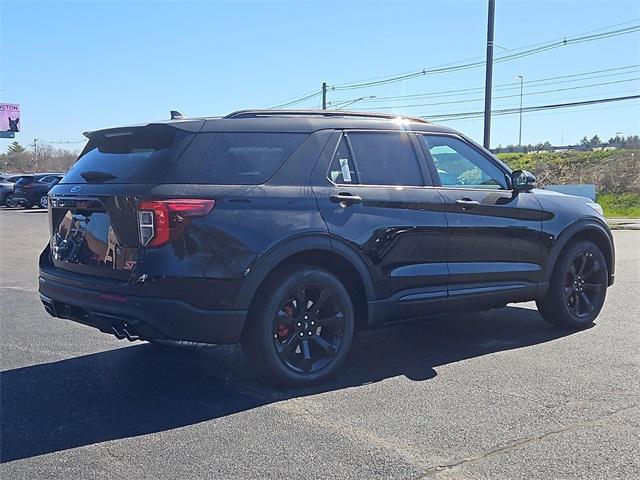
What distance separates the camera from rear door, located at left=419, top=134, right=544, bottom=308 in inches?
226

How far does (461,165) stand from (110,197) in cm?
298

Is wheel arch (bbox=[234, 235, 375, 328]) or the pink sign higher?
the pink sign

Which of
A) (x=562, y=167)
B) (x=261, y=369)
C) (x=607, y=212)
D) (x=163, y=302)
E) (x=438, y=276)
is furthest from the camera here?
(x=562, y=167)

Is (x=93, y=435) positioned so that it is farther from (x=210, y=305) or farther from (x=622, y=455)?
(x=622, y=455)

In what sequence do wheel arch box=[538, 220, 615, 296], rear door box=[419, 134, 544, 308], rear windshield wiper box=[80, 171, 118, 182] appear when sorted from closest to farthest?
rear windshield wiper box=[80, 171, 118, 182] → rear door box=[419, 134, 544, 308] → wheel arch box=[538, 220, 615, 296]

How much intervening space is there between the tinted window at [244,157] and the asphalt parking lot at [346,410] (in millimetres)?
1450

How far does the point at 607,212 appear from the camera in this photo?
30.9m

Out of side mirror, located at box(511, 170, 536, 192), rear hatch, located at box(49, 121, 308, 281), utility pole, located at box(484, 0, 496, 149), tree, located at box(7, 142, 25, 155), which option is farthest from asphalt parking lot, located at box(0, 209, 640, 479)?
tree, located at box(7, 142, 25, 155)

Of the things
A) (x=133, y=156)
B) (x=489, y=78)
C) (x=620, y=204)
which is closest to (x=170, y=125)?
(x=133, y=156)

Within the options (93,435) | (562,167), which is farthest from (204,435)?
(562,167)

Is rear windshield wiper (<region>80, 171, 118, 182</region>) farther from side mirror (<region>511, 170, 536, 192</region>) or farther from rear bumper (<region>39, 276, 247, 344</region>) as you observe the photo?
side mirror (<region>511, 170, 536, 192</region>)

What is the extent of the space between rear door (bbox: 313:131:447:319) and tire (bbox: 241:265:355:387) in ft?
1.09

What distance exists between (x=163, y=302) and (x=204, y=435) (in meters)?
0.87

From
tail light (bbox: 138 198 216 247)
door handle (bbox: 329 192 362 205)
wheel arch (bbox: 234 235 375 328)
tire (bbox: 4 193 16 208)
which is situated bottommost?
tire (bbox: 4 193 16 208)
